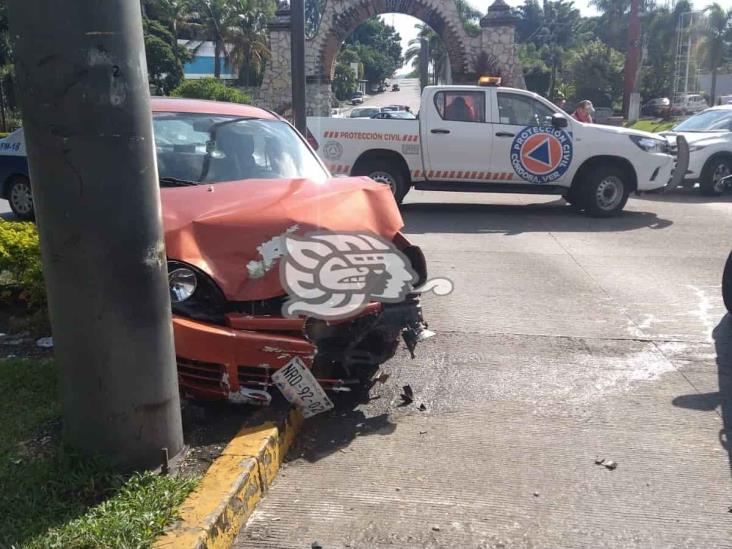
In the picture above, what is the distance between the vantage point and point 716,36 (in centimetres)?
5141

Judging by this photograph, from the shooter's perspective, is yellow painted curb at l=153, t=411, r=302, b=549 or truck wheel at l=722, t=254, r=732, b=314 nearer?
yellow painted curb at l=153, t=411, r=302, b=549

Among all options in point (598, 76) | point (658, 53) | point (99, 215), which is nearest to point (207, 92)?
point (99, 215)

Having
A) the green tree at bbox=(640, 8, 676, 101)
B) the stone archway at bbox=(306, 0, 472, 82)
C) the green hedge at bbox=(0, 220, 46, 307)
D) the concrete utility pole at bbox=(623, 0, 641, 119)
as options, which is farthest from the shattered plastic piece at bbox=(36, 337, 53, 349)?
the green tree at bbox=(640, 8, 676, 101)

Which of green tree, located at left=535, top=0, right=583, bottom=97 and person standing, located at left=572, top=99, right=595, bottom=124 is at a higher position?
green tree, located at left=535, top=0, right=583, bottom=97

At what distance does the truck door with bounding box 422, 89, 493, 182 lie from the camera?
12047 millimetres

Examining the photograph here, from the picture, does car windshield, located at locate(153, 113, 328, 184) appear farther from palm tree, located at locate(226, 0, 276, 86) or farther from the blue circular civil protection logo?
palm tree, located at locate(226, 0, 276, 86)

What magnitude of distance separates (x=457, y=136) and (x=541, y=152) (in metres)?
1.32

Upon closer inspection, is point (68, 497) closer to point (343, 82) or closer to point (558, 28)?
point (343, 82)

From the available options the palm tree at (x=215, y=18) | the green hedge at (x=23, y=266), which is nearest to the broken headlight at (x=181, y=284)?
the green hedge at (x=23, y=266)

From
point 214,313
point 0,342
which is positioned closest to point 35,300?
point 0,342

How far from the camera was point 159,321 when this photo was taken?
3314 mm

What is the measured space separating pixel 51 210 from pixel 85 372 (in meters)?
0.68

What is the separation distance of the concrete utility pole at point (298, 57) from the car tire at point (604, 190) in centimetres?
449

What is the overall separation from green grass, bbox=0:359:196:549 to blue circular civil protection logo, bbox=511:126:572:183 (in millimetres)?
9391
